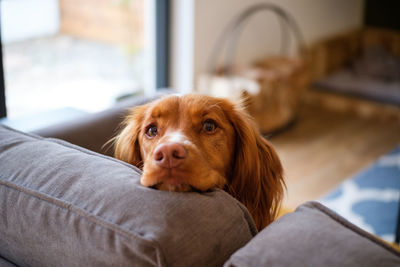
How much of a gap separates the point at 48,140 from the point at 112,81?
2346 millimetres

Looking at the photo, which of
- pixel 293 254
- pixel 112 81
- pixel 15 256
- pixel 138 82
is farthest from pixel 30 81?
pixel 293 254

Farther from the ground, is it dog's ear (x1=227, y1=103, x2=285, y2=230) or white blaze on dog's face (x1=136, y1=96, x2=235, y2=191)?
white blaze on dog's face (x1=136, y1=96, x2=235, y2=191)

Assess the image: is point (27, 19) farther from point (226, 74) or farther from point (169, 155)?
point (169, 155)

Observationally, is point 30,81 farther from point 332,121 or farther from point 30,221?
point 332,121

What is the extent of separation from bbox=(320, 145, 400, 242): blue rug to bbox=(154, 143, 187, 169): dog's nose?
1.84 m

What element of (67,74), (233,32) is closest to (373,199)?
(233,32)

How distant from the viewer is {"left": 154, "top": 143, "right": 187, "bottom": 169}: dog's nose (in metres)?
1.11

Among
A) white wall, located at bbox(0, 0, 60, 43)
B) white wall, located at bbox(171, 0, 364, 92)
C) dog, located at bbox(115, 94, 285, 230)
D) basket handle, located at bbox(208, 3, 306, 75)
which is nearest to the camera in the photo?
dog, located at bbox(115, 94, 285, 230)

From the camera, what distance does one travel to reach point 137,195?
906 millimetres

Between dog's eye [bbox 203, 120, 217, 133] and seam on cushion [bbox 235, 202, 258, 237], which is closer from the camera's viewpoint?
seam on cushion [bbox 235, 202, 258, 237]

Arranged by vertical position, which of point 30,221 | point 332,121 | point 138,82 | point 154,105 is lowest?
point 332,121

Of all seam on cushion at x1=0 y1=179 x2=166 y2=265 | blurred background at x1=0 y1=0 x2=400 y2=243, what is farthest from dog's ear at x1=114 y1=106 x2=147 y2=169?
blurred background at x1=0 y1=0 x2=400 y2=243

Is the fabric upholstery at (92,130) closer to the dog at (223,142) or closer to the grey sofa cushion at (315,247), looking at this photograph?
the dog at (223,142)

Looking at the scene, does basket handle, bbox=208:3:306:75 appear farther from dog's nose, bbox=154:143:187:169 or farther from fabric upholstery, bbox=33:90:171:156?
dog's nose, bbox=154:143:187:169
